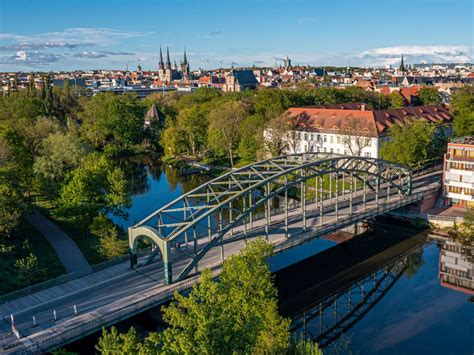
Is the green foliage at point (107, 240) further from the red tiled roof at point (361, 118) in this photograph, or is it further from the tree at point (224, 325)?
the red tiled roof at point (361, 118)

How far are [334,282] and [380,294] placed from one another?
3377 mm

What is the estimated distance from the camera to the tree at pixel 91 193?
3900cm

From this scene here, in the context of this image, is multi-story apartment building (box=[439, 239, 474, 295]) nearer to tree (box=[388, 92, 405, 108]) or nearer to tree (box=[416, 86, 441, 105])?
tree (box=[388, 92, 405, 108])

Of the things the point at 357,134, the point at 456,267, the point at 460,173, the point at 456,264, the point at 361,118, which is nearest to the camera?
the point at 456,267

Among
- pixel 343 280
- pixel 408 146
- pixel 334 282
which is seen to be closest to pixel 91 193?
pixel 334 282

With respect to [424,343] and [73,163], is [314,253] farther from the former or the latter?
[73,163]

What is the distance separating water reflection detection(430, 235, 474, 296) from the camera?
112ft

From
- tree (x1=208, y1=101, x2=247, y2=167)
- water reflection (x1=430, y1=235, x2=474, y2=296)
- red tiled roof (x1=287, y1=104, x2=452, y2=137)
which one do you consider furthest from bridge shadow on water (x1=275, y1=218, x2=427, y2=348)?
tree (x1=208, y1=101, x2=247, y2=167)

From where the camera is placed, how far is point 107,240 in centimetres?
3378

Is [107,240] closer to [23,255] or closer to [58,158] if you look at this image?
[23,255]

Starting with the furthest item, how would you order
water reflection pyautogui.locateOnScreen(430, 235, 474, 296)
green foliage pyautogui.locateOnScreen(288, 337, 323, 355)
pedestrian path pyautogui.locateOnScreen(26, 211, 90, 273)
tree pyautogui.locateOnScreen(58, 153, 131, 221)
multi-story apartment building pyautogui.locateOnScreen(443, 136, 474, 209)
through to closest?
1. multi-story apartment building pyautogui.locateOnScreen(443, 136, 474, 209)
2. tree pyautogui.locateOnScreen(58, 153, 131, 221)
3. water reflection pyautogui.locateOnScreen(430, 235, 474, 296)
4. pedestrian path pyautogui.locateOnScreen(26, 211, 90, 273)
5. green foliage pyautogui.locateOnScreen(288, 337, 323, 355)

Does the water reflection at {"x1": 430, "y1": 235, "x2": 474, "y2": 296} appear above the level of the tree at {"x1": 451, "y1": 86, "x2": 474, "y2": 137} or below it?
below

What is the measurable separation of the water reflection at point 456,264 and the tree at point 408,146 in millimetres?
13027

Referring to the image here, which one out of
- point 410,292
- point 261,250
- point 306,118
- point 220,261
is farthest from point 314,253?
point 306,118
